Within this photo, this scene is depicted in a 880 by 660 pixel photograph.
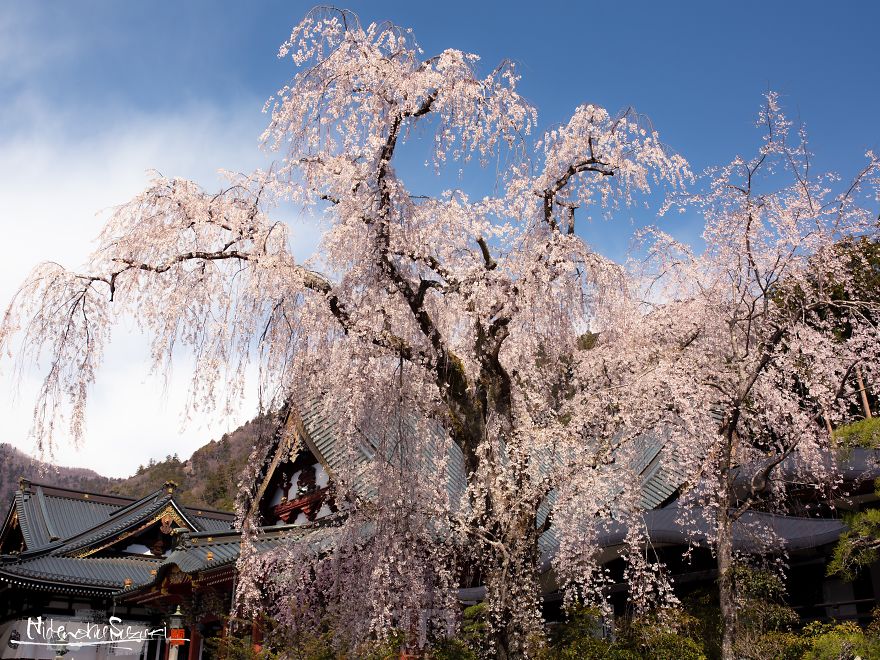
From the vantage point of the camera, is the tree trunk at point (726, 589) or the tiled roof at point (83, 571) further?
the tiled roof at point (83, 571)

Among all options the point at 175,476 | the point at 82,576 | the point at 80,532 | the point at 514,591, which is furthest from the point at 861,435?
the point at 175,476

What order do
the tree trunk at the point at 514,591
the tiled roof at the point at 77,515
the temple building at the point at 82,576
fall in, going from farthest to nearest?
1. the tiled roof at the point at 77,515
2. the temple building at the point at 82,576
3. the tree trunk at the point at 514,591

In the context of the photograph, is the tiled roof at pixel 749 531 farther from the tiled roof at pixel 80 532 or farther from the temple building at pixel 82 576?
the temple building at pixel 82 576

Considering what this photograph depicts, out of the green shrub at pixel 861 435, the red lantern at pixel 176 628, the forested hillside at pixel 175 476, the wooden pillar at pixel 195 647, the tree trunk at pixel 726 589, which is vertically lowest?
the wooden pillar at pixel 195 647

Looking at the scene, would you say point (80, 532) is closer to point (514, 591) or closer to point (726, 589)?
point (514, 591)

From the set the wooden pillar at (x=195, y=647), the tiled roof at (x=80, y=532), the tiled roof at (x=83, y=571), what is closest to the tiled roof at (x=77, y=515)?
the tiled roof at (x=80, y=532)

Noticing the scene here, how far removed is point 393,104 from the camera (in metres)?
8.15

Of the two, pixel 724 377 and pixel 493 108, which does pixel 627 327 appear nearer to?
pixel 724 377

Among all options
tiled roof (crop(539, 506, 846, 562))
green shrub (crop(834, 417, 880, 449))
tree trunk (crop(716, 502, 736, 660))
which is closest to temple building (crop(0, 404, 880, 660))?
tiled roof (crop(539, 506, 846, 562))

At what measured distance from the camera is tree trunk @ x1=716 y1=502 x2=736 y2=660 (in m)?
7.83

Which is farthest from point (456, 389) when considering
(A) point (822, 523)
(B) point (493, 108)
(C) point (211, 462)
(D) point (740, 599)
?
(C) point (211, 462)

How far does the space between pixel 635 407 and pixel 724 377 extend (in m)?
1.57

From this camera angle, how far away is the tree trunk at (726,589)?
25.7 feet

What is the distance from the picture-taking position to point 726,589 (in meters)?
8.05
